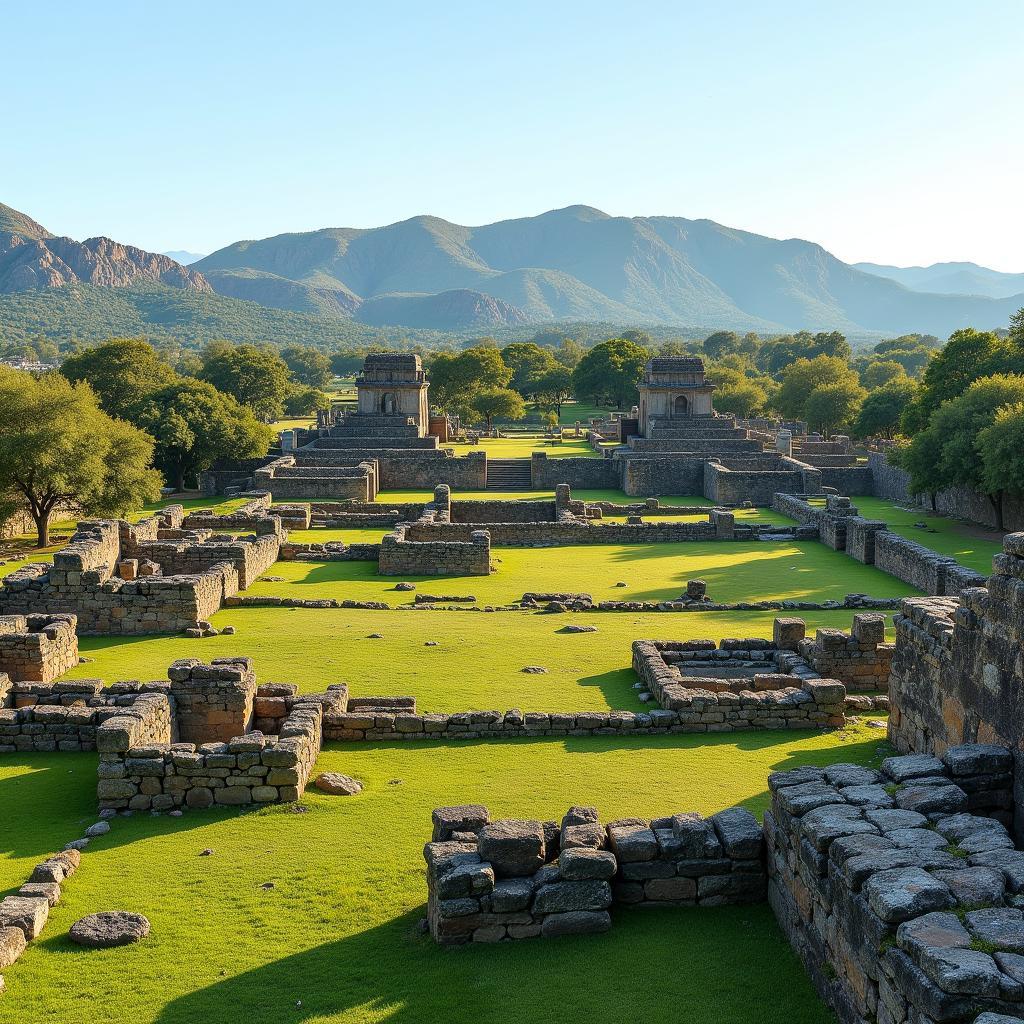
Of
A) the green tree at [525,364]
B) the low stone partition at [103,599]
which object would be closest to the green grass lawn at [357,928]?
the low stone partition at [103,599]

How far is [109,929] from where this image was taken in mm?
8898

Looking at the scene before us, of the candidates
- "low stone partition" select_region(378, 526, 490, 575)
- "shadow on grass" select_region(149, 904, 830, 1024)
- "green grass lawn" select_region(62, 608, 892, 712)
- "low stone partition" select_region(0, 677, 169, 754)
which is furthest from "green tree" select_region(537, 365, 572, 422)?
"shadow on grass" select_region(149, 904, 830, 1024)

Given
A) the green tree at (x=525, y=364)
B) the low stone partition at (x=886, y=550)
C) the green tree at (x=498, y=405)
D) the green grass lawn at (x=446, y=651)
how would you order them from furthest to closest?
the green tree at (x=525, y=364) < the green tree at (x=498, y=405) < the low stone partition at (x=886, y=550) < the green grass lawn at (x=446, y=651)

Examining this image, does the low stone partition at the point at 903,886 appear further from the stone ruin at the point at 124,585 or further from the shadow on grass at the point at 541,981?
the stone ruin at the point at 124,585

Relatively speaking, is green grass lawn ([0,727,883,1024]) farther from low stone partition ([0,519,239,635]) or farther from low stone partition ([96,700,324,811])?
low stone partition ([0,519,239,635])

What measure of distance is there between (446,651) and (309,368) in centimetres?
13152

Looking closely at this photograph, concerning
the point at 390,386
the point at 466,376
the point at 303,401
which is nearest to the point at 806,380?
the point at 466,376

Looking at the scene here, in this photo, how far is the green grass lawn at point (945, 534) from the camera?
28781 mm

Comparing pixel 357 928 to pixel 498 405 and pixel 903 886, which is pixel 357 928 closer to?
pixel 903 886

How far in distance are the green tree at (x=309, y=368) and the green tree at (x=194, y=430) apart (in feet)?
298

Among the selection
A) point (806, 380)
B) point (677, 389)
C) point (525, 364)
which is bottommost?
point (677, 389)

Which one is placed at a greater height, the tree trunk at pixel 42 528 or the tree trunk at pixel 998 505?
the tree trunk at pixel 998 505

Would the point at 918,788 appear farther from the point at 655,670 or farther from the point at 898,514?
the point at 898,514

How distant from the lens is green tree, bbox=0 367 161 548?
3238 centimetres
